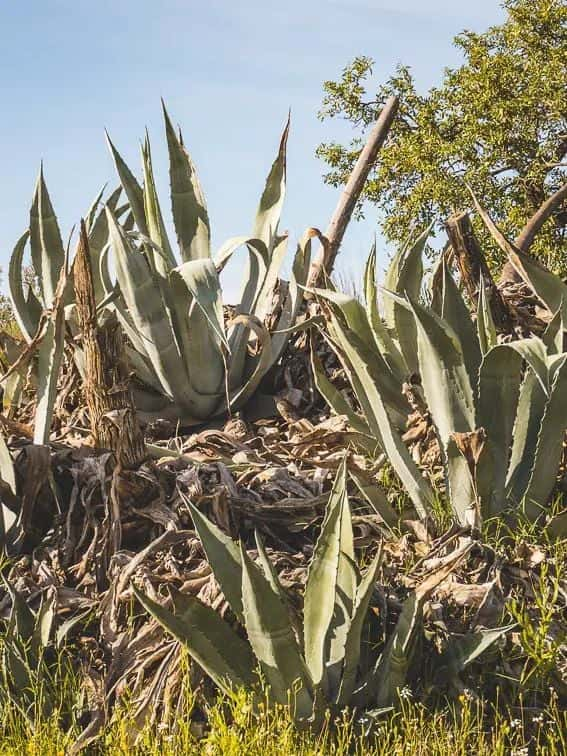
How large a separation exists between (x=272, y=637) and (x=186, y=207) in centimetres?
289

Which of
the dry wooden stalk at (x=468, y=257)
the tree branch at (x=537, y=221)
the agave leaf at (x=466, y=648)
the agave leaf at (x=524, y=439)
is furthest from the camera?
the tree branch at (x=537, y=221)

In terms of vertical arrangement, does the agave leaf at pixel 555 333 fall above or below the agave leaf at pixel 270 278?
below

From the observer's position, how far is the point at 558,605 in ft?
11.7

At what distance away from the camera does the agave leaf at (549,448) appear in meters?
3.68

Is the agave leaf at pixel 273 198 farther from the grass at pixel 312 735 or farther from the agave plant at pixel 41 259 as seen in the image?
the grass at pixel 312 735

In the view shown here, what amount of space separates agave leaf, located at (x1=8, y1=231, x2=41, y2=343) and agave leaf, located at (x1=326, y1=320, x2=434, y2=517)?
7.15 feet

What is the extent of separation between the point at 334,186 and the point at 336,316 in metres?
14.8

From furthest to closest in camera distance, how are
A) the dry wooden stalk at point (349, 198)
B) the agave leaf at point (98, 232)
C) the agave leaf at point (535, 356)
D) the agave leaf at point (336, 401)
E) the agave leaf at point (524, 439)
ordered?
the dry wooden stalk at point (349, 198)
the agave leaf at point (98, 232)
the agave leaf at point (336, 401)
the agave leaf at point (524, 439)
the agave leaf at point (535, 356)

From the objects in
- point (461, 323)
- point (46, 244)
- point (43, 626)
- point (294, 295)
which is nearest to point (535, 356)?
point (461, 323)

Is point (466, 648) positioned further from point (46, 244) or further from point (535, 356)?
point (46, 244)

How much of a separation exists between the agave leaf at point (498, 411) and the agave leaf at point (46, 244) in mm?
2630

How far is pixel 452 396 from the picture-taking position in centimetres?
372

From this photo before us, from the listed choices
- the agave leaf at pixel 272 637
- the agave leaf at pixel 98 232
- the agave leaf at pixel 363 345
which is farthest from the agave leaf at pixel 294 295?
the agave leaf at pixel 272 637

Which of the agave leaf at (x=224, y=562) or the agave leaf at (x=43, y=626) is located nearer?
the agave leaf at (x=224, y=562)
